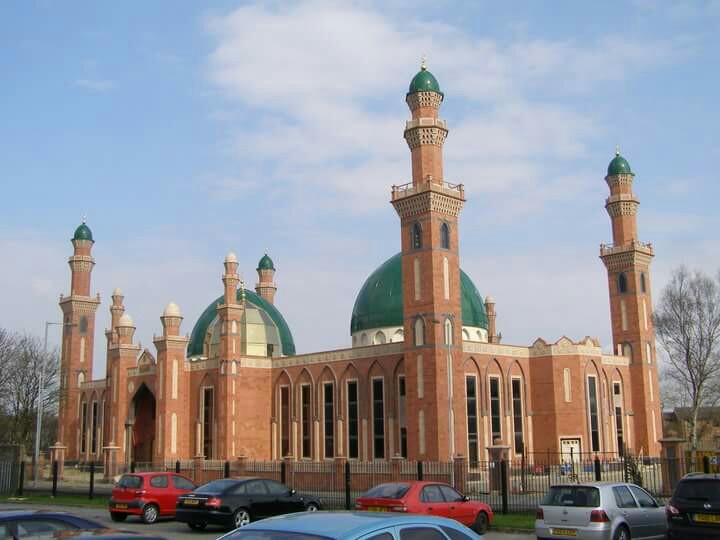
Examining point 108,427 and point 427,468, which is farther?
point 108,427

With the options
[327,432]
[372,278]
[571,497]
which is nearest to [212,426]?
[327,432]

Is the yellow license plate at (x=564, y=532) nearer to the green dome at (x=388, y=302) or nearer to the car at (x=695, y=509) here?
the car at (x=695, y=509)

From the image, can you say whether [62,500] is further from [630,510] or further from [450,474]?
[630,510]

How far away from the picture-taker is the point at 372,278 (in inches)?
1953

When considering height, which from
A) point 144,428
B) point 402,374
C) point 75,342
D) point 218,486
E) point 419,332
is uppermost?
point 75,342

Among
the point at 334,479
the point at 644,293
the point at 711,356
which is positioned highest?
the point at 644,293

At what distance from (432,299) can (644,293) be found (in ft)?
61.1

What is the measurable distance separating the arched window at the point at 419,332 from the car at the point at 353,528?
30.3 m

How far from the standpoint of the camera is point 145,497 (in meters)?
20.8

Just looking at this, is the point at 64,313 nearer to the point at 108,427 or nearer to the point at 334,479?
the point at 108,427

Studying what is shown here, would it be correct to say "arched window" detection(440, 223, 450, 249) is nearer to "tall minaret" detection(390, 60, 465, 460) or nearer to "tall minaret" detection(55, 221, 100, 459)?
"tall minaret" detection(390, 60, 465, 460)

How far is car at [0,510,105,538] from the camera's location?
7.73 metres

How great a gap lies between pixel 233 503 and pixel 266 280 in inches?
1818

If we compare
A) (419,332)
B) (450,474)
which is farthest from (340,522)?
(419,332)
